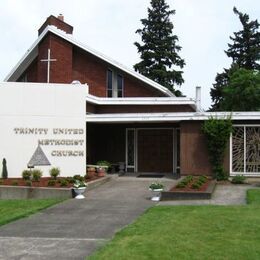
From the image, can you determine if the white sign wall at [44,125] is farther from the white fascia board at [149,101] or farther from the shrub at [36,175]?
the white fascia board at [149,101]

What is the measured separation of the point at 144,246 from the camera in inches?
345

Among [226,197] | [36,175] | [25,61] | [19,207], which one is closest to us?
[19,207]

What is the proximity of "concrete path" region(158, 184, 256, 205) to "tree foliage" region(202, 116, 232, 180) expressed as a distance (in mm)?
1628

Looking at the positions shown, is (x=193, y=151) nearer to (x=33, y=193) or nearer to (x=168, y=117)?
(x=168, y=117)

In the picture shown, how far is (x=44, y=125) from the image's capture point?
2069 centimetres

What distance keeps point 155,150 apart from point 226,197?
9201 mm

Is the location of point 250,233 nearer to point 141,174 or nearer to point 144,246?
point 144,246

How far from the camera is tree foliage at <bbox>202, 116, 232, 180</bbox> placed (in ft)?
66.2

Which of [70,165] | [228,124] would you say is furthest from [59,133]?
[228,124]

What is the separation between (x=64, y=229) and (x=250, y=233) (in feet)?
12.6

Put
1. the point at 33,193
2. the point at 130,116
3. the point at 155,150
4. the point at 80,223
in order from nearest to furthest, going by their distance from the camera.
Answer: the point at 80,223
the point at 33,193
the point at 130,116
the point at 155,150

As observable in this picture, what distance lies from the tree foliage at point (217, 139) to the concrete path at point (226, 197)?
1.63 metres

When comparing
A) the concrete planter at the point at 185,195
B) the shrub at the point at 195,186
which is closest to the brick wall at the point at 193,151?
the shrub at the point at 195,186

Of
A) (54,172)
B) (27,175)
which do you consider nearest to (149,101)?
(54,172)
